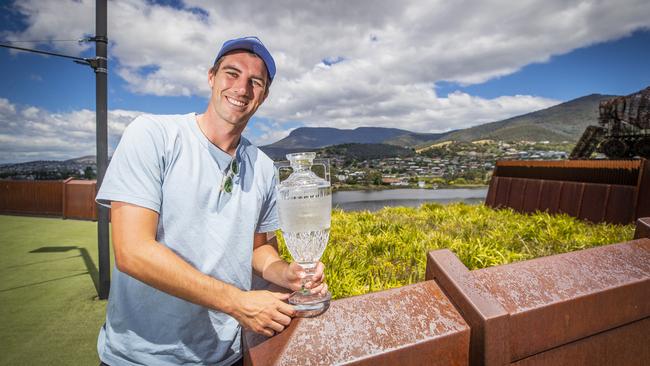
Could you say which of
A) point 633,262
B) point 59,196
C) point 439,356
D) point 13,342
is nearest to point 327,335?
point 439,356

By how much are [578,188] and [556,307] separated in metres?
7.69

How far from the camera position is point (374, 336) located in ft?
3.62

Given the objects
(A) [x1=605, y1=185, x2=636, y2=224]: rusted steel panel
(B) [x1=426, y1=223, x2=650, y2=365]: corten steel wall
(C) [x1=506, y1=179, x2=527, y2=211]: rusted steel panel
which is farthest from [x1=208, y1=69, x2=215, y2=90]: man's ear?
(C) [x1=506, y1=179, x2=527, y2=211]: rusted steel panel

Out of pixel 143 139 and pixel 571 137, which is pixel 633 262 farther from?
pixel 571 137

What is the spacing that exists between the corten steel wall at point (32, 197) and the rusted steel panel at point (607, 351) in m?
Answer: 16.6

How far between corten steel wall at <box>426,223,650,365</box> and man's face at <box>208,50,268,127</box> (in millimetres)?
1102

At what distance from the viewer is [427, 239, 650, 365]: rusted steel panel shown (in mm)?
1171

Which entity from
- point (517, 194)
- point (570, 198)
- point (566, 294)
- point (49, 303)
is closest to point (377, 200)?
point (517, 194)

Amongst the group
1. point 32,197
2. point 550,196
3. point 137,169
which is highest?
point 137,169

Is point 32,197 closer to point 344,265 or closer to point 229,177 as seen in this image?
point 344,265

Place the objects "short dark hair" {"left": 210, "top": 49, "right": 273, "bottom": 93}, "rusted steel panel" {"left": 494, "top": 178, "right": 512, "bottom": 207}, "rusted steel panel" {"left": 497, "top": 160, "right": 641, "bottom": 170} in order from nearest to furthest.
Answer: "short dark hair" {"left": 210, "top": 49, "right": 273, "bottom": 93}, "rusted steel panel" {"left": 497, "top": 160, "right": 641, "bottom": 170}, "rusted steel panel" {"left": 494, "top": 178, "right": 512, "bottom": 207}

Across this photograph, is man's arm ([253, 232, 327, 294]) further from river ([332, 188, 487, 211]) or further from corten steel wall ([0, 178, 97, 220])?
corten steel wall ([0, 178, 97, 220])

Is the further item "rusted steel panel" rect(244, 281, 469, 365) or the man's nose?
the man's nose

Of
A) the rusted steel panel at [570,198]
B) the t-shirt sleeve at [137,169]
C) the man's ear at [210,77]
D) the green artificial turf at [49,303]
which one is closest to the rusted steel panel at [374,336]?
the t-shirt sleeve at [137,169]
